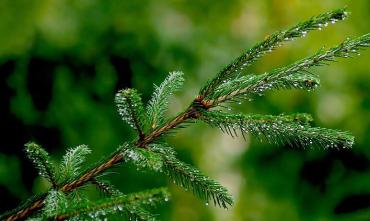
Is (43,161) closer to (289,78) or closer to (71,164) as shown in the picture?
(71,164)

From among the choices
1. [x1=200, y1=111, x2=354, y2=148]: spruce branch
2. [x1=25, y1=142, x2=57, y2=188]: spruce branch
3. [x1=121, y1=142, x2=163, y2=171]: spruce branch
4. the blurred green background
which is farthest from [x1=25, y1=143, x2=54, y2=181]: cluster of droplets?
the blurred green background

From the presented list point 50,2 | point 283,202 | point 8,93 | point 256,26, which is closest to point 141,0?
point 50,2

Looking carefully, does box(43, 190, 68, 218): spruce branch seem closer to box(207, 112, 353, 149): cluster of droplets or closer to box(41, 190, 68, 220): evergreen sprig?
box(41, 190, 68, 220): evergreen sprig

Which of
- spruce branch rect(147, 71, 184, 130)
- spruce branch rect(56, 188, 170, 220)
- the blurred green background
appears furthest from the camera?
the blurred green background

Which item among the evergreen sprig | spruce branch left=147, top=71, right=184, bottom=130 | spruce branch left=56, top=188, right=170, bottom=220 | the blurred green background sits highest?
the blurred green background

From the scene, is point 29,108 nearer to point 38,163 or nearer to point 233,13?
point 233,13

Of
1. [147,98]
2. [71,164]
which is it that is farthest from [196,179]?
[147,98]

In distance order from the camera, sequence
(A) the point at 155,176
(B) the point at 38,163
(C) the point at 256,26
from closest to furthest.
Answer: (B) the point at 38,163
(A) the point at 155,176
(C) the point at 256,26
